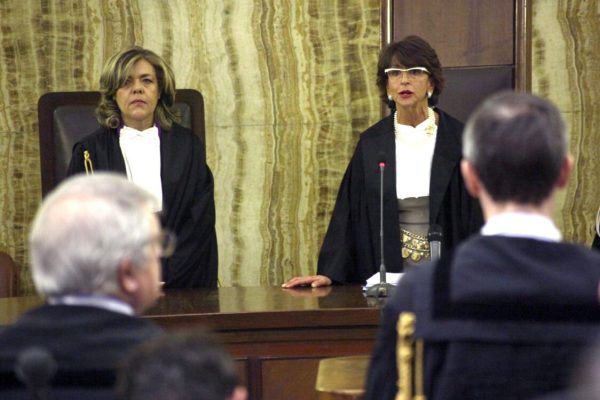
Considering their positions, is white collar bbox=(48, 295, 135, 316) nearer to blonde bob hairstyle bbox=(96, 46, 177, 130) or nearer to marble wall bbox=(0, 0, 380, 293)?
blonde bob hairstyle bbox=(96, 46, 177, 130)

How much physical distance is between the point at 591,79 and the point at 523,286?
4883 millimetres

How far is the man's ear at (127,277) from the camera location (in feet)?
7.41

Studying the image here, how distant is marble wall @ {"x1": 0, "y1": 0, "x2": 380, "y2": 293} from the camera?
7246mm

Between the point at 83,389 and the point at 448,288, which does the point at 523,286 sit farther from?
the point at 83,389

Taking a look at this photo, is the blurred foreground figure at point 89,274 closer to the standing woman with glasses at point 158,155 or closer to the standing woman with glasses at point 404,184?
the standing woman with glasses at point 404,184

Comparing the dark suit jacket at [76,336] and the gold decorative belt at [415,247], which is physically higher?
the dark suit jacket at [76,336]

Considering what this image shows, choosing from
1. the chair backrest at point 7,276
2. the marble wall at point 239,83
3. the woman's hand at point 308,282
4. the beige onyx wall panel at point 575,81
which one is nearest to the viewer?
the woman's hand at point 308,282

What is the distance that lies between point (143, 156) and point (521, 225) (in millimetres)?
3687

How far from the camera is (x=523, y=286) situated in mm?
2473

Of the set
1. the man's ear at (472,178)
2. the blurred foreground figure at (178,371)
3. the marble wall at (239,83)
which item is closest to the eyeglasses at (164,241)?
the blurred foreground figure at (178,371)

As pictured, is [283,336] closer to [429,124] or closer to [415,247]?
[415,247]

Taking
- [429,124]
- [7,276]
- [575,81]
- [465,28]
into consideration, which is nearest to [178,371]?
[429,124]

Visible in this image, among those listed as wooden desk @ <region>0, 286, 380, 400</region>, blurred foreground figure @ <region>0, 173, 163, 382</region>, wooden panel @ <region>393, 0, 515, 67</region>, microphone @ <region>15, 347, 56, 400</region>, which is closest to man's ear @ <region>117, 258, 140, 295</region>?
blurred foreground figure @ <region>0, 173, 163, 382</region>

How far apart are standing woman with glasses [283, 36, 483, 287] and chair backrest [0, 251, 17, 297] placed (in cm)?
169
